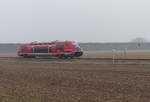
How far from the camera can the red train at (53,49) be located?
36.8 metres

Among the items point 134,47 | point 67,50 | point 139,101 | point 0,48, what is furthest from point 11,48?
point 139,101

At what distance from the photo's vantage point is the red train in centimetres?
3681

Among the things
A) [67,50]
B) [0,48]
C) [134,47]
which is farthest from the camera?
[134,47]

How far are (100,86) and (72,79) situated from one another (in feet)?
9.41

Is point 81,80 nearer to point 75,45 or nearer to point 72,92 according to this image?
point 72,92

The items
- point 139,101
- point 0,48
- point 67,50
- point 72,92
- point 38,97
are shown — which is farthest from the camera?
point 0,48

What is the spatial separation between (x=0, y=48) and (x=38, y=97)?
9476 cm

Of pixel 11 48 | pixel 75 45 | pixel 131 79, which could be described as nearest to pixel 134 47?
pixel 11 48

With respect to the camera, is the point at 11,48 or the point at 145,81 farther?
the point at 11,48

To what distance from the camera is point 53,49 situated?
3850 centimetres

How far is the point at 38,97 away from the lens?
11.5m

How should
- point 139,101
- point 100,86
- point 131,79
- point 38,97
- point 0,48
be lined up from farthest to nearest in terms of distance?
point 0,48
point 131,79
point 100,86
point 38,97
point 139,101

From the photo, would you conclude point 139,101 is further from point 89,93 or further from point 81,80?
point 81,80

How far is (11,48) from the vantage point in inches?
3999
